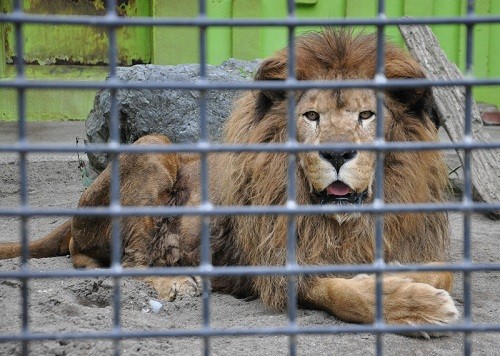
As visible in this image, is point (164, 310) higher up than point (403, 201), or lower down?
lower down

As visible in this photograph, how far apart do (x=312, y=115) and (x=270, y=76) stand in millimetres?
399

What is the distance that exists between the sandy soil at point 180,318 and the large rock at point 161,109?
149 cm

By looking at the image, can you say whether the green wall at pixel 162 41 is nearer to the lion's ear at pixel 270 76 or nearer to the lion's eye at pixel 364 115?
the lion's ear at pixel 270 76

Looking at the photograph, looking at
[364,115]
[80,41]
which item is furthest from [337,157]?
[80,41]

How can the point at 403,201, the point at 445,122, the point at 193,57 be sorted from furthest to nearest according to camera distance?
the point at 193,57 → the point at 445,122 → the point at 403,201

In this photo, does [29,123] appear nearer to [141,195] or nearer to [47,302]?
[141,195]

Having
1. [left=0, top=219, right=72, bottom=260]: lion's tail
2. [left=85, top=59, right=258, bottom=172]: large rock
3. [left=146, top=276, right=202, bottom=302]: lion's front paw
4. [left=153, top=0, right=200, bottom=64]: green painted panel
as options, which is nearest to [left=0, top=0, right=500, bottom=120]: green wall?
[left=153, top=0, right=200, bottom=64]: green painted panel

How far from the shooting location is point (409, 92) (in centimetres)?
399

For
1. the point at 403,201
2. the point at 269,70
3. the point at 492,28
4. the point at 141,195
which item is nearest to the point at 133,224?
the point at 141,195

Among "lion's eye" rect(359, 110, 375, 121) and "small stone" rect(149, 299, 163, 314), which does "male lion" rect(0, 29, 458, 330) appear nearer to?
"lion's eye" rect(359, 110, 375, 121)

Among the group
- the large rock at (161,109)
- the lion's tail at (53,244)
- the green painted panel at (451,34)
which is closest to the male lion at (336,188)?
the lion's tail at (53,244)

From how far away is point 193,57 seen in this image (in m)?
8.51

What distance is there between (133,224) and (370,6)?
185 inches

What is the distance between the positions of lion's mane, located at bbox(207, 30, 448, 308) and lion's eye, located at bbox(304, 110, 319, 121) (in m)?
0.15
